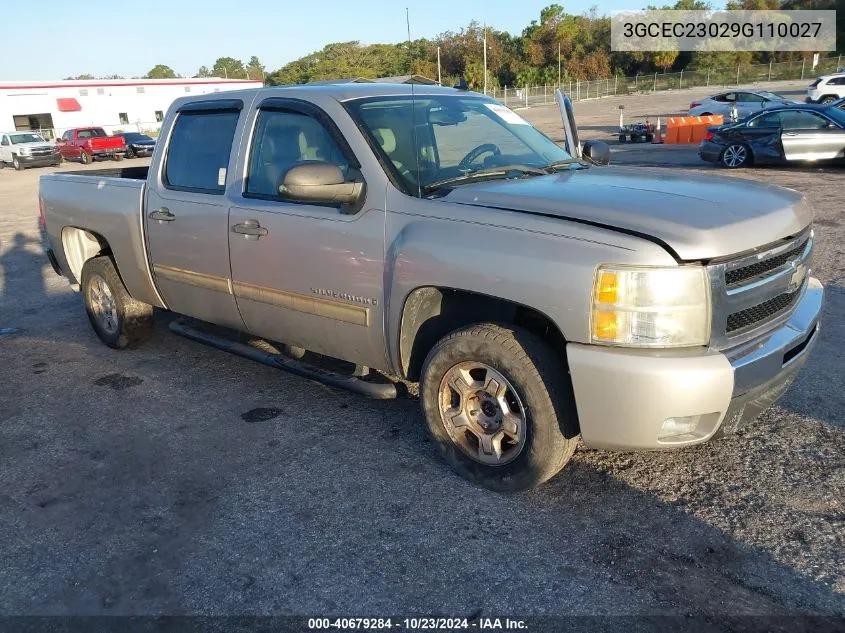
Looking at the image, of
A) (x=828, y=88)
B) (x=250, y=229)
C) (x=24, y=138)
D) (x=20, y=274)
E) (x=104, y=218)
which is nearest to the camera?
(x=250, y=229)

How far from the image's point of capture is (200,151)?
4.75 metres

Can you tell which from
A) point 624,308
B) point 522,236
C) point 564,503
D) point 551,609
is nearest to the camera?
point 551,609

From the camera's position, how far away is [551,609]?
8.71 feet

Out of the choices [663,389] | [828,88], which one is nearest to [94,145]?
[828,88]

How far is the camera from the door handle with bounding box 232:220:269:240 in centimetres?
412

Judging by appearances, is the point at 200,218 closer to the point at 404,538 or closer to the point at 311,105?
the point at 311,105

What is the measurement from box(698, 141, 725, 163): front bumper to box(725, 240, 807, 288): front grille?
47.8 feet

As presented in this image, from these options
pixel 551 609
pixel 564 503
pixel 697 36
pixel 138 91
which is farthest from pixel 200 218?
pixel 697 36

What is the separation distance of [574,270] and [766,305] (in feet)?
3.17

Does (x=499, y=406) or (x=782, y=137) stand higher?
(x=782, y=137)

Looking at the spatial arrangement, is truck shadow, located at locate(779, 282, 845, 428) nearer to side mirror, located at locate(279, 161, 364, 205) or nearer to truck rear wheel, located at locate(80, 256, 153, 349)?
side mirror, located at locate(279, 161, 364, 205)

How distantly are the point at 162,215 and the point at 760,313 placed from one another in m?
3.69

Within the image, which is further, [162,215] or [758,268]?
[162,215]

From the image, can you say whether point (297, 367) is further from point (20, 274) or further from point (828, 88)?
point (828, 88)
